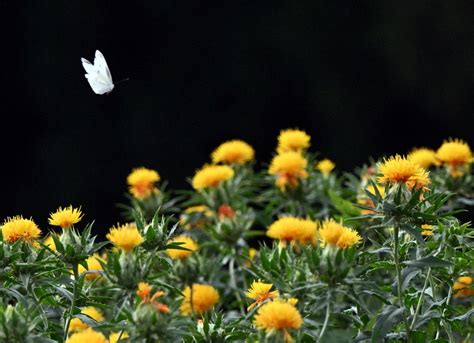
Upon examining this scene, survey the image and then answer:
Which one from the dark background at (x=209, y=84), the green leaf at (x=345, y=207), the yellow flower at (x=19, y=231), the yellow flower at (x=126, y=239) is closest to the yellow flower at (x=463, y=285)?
the green leaf at (x=345, y=207)

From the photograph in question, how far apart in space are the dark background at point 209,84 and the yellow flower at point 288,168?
2440 mm

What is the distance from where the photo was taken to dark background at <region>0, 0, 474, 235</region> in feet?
19.5

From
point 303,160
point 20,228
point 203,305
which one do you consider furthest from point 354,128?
point 20,228

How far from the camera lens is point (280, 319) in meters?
1.74

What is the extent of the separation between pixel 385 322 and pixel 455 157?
126 cm

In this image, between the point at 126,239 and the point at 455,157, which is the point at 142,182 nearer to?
the point at 455,157

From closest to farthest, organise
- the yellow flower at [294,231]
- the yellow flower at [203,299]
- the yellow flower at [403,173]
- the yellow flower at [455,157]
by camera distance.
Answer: the yellow flower at [403,173], the yellow flower at [294,231], the yellow flower at [203,299], the yellow flower at [455,157]

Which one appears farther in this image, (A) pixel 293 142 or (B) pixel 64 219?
(A) pixel 293 142

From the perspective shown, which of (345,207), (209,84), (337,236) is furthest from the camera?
(209,84)

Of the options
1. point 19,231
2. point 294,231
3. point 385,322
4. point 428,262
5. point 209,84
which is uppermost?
point 209,84

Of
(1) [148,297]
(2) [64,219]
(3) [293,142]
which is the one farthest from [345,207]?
(1) [148,297]

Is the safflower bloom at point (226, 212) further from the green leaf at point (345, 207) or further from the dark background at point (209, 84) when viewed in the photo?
the dark background at point (209, 84)

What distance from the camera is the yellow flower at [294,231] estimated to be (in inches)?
102

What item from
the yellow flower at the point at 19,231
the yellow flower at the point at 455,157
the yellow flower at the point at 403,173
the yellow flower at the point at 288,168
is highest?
the yellow flower at the point at 288,168
